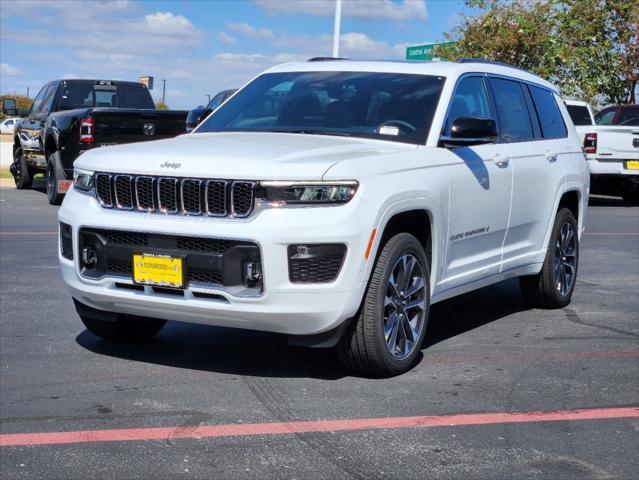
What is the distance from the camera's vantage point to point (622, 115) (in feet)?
74.3

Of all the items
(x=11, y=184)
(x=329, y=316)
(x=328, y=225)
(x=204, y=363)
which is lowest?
(x=11, y=184)

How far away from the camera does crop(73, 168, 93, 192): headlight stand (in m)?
6.08

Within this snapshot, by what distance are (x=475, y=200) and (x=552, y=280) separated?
1736 mm

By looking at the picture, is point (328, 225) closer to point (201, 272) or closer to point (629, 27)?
point (201, 272)

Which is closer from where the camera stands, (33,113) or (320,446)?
(320,446)

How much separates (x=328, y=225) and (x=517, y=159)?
2580 millimetres

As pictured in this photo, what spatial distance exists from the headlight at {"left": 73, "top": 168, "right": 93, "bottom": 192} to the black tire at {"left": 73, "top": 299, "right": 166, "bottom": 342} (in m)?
0.72

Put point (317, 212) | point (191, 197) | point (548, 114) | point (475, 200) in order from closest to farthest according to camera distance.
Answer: point (317, 212) < point (191, 197) < point (475, 200) < point (548, 114)

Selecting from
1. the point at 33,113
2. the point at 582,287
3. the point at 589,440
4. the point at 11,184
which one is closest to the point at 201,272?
the point at 589,440

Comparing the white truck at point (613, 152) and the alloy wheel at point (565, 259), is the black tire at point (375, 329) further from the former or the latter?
the white truck at point (613, 152)

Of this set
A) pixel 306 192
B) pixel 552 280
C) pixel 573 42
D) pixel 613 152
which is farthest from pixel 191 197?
pixel 573 42

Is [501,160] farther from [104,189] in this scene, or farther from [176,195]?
[104,189]

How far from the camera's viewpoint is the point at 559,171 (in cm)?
829

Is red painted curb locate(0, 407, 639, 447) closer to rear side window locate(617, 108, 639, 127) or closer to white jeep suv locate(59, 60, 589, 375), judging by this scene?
white jeep suv locate(59, 60, 589, 375)
